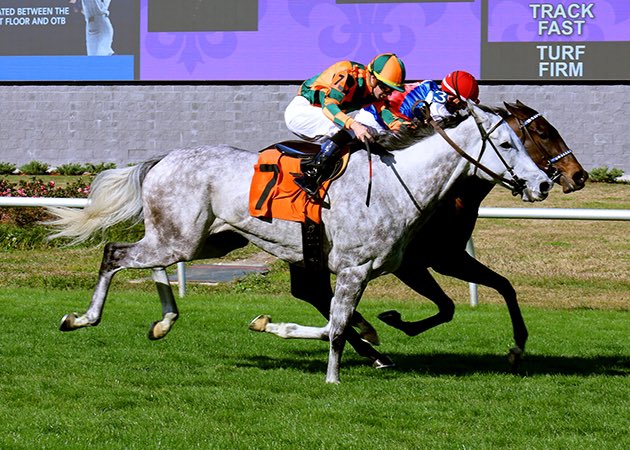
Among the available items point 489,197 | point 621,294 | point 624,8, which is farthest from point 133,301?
point 624,8

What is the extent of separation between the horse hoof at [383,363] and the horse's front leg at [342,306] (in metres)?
0.74

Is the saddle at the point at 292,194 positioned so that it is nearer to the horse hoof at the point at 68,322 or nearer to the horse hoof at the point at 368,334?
the horse hoof at the point at 368,334

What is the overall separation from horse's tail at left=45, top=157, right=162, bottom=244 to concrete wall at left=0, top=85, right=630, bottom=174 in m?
14.9

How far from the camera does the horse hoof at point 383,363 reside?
7.10 metres

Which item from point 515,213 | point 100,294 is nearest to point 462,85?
point 100,294

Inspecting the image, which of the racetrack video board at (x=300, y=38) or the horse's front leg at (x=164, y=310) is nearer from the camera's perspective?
the horse's front leg at (x=164, y=310)

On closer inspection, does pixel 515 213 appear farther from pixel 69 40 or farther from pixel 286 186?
pixel 69 40

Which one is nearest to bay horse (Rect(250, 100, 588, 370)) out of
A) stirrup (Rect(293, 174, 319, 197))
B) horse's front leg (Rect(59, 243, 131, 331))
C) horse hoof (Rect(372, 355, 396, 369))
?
horse hoof (Rect(372, 355, 396, 369))

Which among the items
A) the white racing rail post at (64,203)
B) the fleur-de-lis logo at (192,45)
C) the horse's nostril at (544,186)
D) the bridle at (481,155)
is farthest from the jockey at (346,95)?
the fleur-de-lis logo at (192,45)

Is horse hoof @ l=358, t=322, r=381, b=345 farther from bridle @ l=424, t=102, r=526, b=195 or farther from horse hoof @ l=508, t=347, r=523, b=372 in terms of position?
bridle @ l=424, t=102, r=526, b=195

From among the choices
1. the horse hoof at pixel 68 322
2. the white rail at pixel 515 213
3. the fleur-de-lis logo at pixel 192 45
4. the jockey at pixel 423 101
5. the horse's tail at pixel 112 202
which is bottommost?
the horse hoof at pixel 68 322

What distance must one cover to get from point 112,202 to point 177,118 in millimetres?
15857

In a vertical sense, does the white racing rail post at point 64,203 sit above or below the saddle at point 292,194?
below

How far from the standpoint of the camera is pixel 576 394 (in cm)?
612
